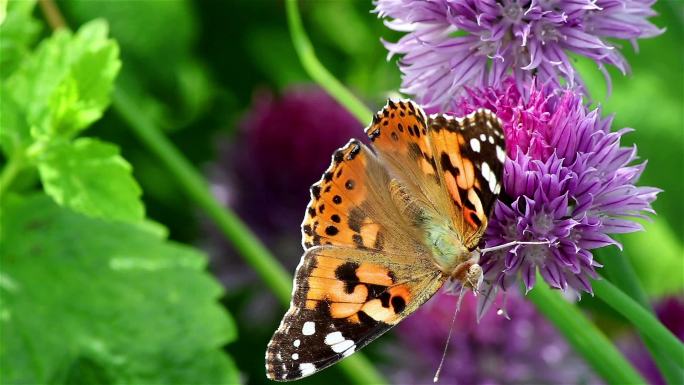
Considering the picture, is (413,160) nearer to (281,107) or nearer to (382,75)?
(281,107)

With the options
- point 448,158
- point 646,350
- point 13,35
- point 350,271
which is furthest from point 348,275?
point 646,350

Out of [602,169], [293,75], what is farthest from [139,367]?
[293,75]

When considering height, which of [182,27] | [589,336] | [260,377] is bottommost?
[260,377]

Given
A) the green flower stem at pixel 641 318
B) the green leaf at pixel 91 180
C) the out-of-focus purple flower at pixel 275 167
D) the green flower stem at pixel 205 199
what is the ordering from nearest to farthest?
the green flower stem at pixel 641 318 → the green leaf at pixel 91 180 → the green flower stem at pixel 205 199 → the out-of-focus purple flower at pixel 275 167

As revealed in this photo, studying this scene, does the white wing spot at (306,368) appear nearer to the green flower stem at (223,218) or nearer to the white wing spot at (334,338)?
the white wing spot at (334,338)

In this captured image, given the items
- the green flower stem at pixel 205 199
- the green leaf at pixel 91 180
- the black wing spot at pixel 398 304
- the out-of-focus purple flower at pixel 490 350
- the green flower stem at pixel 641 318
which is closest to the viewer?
the green flower stem at pixel 641 318

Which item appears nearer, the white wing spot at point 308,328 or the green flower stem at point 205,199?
the white wing spot at point 308,328

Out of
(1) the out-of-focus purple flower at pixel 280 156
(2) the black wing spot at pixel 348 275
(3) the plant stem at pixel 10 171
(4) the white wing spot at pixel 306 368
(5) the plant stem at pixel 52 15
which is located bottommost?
(1) the out-of-focus purple flower at pixel 280 156

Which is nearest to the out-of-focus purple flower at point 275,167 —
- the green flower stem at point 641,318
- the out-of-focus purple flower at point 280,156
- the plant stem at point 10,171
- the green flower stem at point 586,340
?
the out-of-focus purple flower at point 280,156
